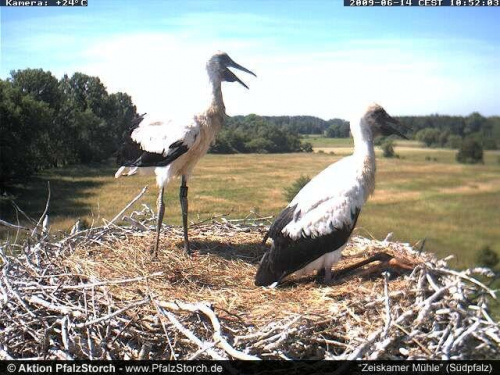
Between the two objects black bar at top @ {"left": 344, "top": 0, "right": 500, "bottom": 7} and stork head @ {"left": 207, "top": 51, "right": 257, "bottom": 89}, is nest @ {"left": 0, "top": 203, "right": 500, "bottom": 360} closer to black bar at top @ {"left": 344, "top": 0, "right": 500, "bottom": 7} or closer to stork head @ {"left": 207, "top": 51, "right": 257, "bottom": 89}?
stork head @ {"left": 207, "top": 51, "right": 257, "bottom": 89}

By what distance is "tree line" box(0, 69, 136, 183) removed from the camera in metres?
5.23

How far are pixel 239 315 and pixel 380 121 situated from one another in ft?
5.19

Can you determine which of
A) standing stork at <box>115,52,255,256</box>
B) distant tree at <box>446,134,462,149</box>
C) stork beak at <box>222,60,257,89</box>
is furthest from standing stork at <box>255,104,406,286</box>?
distant tree at <box>446,134,462,149</box>

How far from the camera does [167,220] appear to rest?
4.49 m

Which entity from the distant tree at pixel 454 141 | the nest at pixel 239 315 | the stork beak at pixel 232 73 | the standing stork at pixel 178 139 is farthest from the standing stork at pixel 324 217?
the distant tree at pixel 454 141

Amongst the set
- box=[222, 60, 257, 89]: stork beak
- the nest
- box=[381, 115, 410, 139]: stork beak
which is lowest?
the nest

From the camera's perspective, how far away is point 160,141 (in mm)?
3695

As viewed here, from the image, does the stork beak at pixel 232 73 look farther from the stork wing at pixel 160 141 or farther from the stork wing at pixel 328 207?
the stork wing at pixel 328 207

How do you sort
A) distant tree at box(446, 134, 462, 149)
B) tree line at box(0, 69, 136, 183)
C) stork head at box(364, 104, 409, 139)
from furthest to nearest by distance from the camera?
tree line at box(0, 69, 136, 183) → distant tree at box(446, 134, 462, 149) → stork head at box(364, 104, 409, 139)

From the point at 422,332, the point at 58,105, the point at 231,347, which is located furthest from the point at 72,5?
the point at 422,332

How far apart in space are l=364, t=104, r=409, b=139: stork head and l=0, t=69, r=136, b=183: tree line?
2.62 metres

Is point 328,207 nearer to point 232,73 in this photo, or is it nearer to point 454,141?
point 232,73

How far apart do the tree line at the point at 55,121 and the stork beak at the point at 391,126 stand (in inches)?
106

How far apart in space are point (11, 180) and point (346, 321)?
4072mm
